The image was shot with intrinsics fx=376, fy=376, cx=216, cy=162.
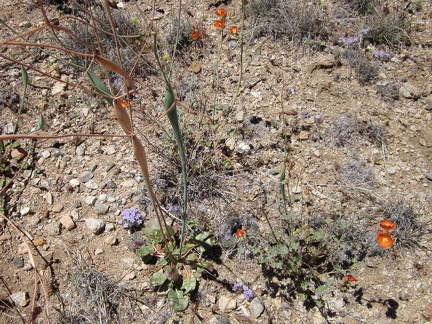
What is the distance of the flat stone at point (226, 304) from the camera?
1.97 meters

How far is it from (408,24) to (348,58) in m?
0.58

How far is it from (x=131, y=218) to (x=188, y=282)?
0.49 meters

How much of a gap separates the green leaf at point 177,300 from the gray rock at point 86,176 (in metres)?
0.94

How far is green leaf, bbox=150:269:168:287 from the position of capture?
1.98 meters

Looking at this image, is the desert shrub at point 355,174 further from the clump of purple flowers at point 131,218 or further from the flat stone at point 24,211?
the flat stone at point 24,211

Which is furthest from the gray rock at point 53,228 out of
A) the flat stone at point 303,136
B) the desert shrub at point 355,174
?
the desert shrub at point 355,174

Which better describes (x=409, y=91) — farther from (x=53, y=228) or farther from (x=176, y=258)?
(x=53, y=228)

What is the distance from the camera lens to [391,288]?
198 cm

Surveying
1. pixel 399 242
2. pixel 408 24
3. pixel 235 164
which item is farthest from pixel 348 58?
pixel 399 242

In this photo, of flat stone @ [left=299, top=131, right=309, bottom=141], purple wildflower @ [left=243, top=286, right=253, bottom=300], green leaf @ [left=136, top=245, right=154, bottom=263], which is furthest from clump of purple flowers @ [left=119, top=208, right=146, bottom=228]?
flat stone @ [left=299, top=131, right=309, bottom=141]

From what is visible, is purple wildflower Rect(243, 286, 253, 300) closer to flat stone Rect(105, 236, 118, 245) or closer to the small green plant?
the small green plant

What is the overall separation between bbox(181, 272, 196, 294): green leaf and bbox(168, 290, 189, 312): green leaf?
0.03 metres

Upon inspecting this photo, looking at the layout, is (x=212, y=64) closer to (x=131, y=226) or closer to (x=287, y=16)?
(x=287, y=16)

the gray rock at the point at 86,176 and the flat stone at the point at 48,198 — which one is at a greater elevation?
the gray rock at the point at 86,176
